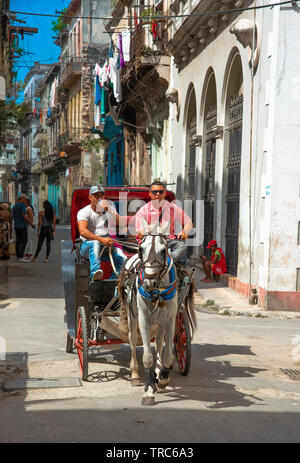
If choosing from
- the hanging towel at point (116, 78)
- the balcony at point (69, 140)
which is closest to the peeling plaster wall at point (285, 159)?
the hanging towel at point (116, 78)

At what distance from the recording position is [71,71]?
4200 cm

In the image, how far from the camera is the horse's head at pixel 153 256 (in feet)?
16.8

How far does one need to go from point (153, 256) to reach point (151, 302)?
498 mm

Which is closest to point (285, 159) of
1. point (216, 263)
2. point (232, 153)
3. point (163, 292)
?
point (232, 153)

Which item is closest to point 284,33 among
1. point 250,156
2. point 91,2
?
point 250,156

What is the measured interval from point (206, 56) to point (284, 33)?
17.5 feet

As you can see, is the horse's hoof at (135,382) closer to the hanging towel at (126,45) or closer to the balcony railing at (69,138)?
the hanging towel at (126,45)

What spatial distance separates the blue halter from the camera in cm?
536

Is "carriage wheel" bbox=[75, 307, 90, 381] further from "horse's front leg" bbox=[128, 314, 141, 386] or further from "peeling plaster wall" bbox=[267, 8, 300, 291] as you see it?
"peeling plaster wall" bbox=[267, 8, 300, 291]

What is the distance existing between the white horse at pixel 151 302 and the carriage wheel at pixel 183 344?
305 millimetres

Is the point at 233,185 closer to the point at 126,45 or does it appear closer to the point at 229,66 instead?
the point at 229,66

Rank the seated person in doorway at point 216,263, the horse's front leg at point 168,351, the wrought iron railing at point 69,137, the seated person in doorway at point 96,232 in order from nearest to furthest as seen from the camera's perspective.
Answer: the horse's front leg at point 168,351, the seated person in doorway at point 96,232, the seated person in doorway at point 216,263, the wrought iron railing at point 69,137

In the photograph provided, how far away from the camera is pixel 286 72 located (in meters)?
10.4

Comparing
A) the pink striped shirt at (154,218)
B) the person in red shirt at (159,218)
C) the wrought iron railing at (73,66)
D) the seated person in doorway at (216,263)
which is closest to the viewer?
the pink striped shirt at (154,218)
